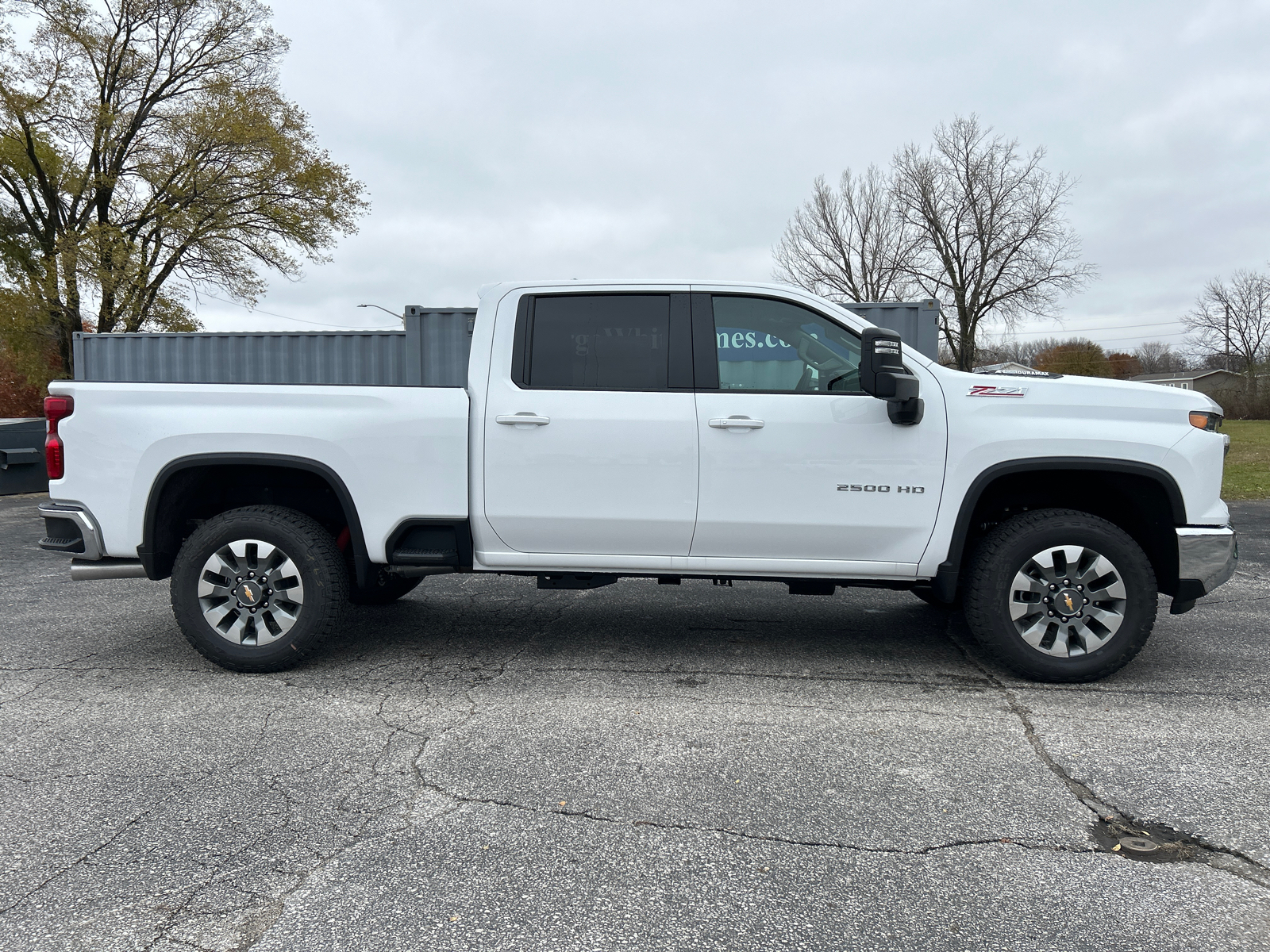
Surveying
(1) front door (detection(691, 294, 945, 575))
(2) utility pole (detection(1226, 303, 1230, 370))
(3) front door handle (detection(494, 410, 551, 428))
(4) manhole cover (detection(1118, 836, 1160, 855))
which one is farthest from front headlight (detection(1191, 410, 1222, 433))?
(2) utility pole (detection(1226, 303, 1230, 370))

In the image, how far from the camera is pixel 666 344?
4441 mm

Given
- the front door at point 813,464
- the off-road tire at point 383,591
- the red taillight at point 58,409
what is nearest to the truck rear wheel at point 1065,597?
the front door at point 813,464

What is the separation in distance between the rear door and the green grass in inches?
200

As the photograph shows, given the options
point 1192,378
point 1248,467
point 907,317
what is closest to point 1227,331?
point 1192,378

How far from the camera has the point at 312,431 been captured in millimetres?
4395

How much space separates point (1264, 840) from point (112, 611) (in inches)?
257

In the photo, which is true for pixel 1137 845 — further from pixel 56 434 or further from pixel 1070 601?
pixel 56 434

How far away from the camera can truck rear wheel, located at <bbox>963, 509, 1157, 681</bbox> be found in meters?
4.15

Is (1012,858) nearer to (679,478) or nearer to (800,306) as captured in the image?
(679,478)

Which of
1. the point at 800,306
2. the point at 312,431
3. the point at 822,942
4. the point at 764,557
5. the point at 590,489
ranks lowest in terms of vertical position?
the point at 822,942

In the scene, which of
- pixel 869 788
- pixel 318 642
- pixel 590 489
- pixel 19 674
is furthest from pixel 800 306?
pixel 19 674

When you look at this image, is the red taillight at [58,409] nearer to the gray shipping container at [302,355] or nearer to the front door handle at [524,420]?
the front door handle at [524,420]

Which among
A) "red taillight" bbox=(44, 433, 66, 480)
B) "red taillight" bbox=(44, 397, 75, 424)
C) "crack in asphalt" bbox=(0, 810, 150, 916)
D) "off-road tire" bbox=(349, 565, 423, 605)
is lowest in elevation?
"crack in asphalt" bbox=(0, 810, 150, 916)

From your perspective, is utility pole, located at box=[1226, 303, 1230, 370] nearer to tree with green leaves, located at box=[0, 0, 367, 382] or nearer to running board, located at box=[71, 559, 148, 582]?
tree with green leaves, located at box=[0, 0, 367, 382]
